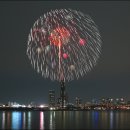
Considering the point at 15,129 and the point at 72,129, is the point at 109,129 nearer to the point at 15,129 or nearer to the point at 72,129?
the point at 72,129

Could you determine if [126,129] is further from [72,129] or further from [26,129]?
[26,129]

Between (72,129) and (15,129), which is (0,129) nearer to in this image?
(15,129)

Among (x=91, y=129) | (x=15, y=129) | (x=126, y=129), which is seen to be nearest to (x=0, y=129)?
(x=15, y=129)

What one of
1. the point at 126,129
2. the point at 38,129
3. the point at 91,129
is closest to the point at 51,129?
the point at 38,129

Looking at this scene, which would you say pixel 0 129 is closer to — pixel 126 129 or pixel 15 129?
pixel 15 129

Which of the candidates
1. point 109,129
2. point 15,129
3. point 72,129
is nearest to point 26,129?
point 15,129

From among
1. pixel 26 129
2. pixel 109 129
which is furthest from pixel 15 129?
pixel 109 129
